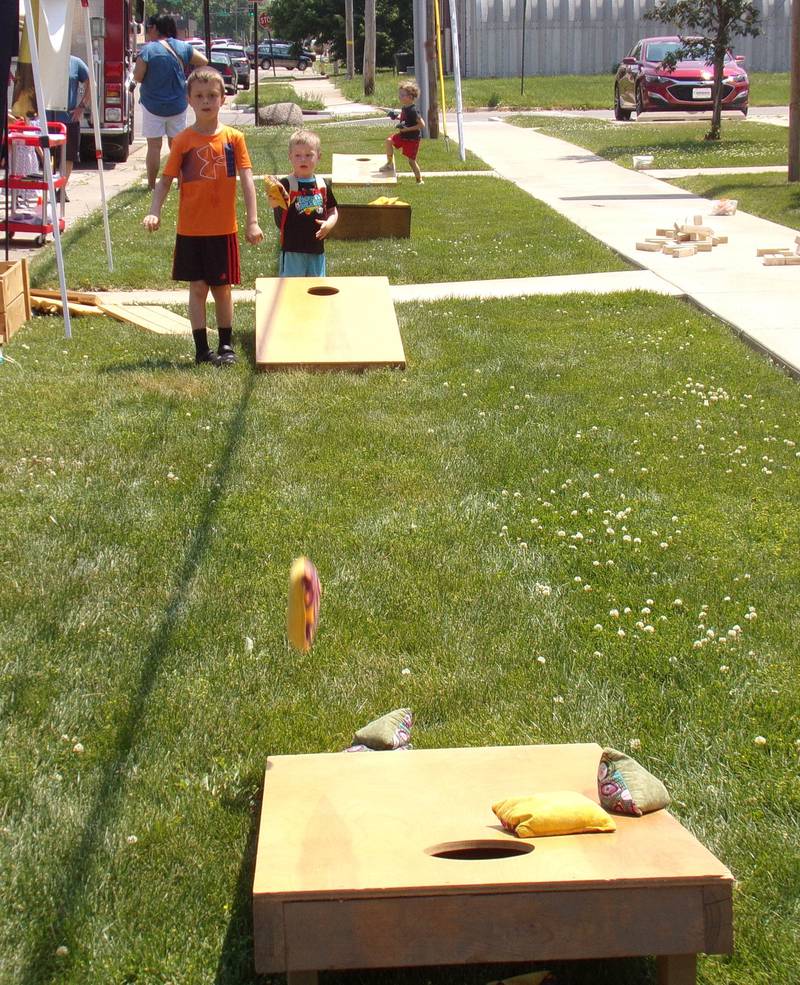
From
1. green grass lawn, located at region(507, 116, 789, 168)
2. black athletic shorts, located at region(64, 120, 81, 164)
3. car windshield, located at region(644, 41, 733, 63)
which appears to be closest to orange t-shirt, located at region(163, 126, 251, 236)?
black athletic shorts, located at region(64, 120, 81, 164)

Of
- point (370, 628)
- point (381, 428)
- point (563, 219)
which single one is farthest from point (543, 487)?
point (563, 219)

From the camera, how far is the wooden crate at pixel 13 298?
859 cm

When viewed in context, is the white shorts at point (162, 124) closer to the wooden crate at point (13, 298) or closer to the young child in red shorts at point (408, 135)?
the young child in red shorts at point (408, 135)

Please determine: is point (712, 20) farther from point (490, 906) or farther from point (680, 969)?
point (490, 906)

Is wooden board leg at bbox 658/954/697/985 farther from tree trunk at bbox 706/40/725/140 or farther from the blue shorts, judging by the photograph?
tree trunk at bbox 706/40/725/140

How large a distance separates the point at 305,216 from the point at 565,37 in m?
43.5

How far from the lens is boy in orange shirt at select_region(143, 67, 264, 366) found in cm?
748

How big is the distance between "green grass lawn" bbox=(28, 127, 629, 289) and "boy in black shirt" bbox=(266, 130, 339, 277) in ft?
5.71

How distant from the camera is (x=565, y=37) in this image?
48938 mm

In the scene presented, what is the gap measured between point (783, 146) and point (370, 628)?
1892 centimetres

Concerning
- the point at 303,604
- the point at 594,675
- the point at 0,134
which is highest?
the point at 0,134

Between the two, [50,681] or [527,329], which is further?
[527,329]

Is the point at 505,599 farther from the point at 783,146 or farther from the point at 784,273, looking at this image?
the point at 783,146

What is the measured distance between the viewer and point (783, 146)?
21094 millimetres
